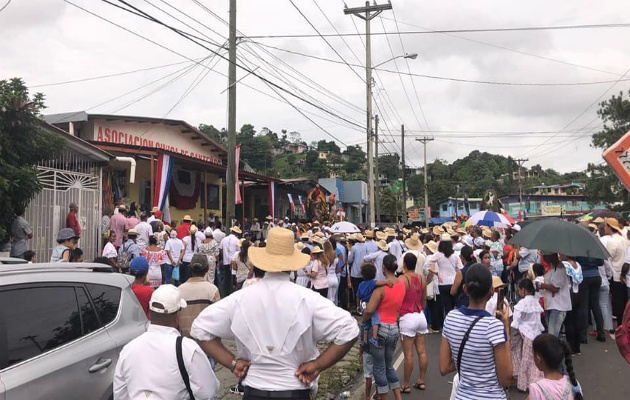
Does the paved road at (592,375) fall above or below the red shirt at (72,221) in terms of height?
below

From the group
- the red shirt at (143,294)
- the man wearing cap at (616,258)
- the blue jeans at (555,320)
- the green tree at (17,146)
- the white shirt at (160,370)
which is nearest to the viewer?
the white shirt at (160,370)

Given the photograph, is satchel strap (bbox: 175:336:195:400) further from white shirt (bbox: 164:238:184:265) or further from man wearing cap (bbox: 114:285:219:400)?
white shirt (bbox: 164:238:184:265)

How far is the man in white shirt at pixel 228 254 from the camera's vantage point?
460 inches

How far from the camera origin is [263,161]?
262 feet

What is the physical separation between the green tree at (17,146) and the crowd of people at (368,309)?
1171 mm

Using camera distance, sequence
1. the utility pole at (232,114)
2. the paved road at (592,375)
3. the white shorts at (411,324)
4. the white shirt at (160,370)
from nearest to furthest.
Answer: the white shirt at (160,370) → the white shorts at (411,324) → the paved road at (592,375) → the utility pole at (232,114)

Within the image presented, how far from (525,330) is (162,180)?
11.2 meters

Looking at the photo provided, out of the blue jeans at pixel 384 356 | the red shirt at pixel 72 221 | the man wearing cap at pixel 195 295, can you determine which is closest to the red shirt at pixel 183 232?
the red shirt at pixel 72 221

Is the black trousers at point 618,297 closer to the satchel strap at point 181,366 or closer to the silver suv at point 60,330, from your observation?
the silver suv at point 60,330

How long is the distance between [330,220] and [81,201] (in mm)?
16308

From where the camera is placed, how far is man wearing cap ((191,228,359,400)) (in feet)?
→ 8.48

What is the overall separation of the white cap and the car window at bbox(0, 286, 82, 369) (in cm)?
102

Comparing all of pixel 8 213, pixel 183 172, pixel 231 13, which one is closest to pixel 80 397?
pixel 8 213

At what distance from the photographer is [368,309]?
5.09 m
